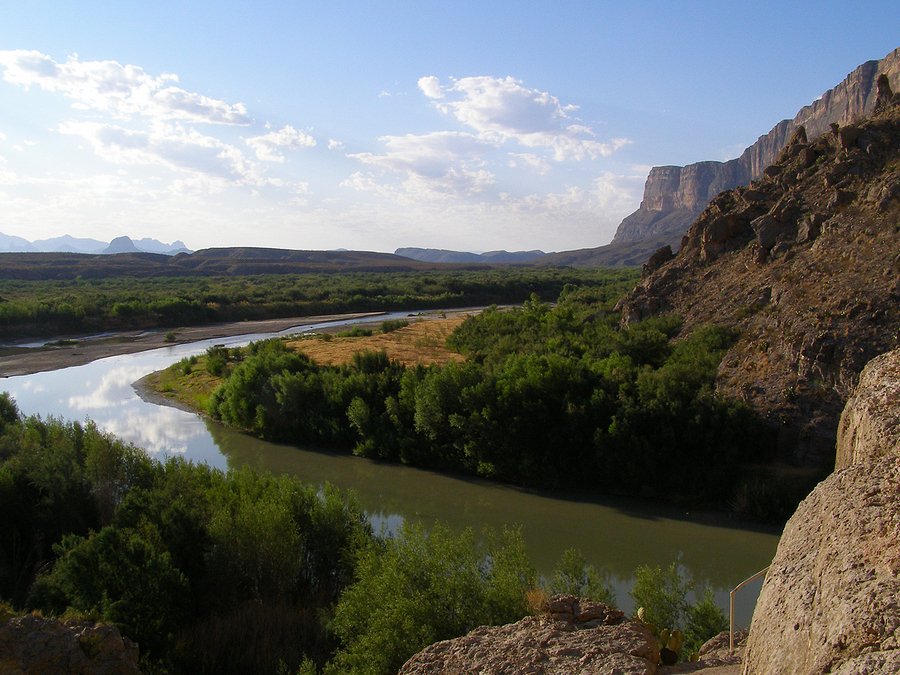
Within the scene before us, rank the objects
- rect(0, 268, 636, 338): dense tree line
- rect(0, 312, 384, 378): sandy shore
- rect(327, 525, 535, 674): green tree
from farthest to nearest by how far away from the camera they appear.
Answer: rect(0, 268, 636, 338): dense tree line, rect(0, 312, 384, 378): sandy shore, rect(327, 525, 535, 674): green tree

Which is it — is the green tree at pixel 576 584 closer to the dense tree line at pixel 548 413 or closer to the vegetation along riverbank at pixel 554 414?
the vegetation along riverbank at pixel 554 414

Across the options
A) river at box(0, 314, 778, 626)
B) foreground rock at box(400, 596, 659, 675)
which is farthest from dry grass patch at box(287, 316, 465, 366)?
foreground rock at box(400, 596, 659, 675)

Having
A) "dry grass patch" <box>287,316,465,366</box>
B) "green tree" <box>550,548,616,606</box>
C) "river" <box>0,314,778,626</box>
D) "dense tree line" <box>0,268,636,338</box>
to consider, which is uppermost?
"dense tree line" <box>0,268,636,338</box>

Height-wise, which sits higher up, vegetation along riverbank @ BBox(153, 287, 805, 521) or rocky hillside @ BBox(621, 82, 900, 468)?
rocky hillside @ BBox(621, 82, 900, 468)

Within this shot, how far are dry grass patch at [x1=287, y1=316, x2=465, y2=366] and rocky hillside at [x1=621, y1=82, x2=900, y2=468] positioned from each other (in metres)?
9.89

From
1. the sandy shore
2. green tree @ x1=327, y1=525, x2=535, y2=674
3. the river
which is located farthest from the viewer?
the sandy shore

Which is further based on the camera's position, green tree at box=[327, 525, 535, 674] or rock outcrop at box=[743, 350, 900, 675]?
green tree at box=[327, 525, 535, 674]

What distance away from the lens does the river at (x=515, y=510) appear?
1475 centimetres

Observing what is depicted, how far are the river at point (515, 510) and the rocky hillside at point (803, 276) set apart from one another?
362 centimetres

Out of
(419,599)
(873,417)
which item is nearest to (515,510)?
(419,599)

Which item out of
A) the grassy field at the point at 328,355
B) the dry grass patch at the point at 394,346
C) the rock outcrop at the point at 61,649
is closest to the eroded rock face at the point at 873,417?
the rock outcrop at the point at 61,649

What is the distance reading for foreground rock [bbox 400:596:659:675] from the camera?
21.6ft

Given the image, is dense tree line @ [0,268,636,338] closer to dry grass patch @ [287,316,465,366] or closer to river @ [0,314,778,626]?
dry grass patch @ [287,316,465,366]

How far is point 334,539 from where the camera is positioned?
12094 millimetres
